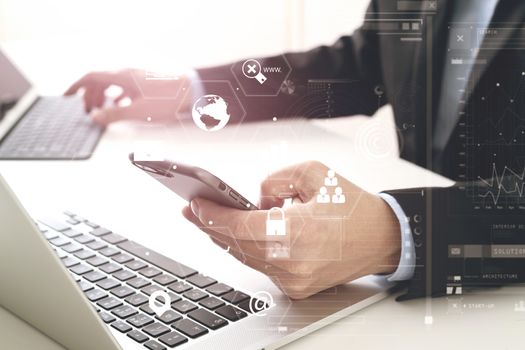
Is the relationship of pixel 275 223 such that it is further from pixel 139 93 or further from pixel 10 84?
pixel 10 84

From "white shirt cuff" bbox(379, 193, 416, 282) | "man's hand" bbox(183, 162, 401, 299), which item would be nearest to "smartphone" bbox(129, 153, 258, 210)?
"man's hand" bbox(183, 162, 401, 299)

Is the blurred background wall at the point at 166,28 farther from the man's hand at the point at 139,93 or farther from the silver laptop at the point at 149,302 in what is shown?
the silver laptop at the point at 149,302

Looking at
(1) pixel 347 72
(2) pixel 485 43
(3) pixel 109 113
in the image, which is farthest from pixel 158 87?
(2) pixel 485 43

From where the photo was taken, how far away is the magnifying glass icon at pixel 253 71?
0.53 m

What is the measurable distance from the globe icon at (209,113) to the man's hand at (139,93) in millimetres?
11

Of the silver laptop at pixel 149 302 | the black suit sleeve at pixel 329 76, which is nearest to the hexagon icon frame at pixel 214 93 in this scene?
the black suit sleeve at pixel 329 76

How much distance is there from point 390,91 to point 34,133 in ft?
1.19

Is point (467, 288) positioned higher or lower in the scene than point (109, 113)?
lower

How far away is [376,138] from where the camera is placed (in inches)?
21.2

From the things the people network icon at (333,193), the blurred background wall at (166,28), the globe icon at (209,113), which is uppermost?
→ the blurred background wall at (166,28)

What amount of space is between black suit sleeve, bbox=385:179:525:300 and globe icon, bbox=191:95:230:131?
0.52 ft

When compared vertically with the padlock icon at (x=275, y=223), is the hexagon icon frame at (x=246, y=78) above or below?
above

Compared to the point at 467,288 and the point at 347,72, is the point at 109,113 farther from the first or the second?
the point at 467,288

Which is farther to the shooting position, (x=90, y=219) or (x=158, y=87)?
(x=90, y=219)
